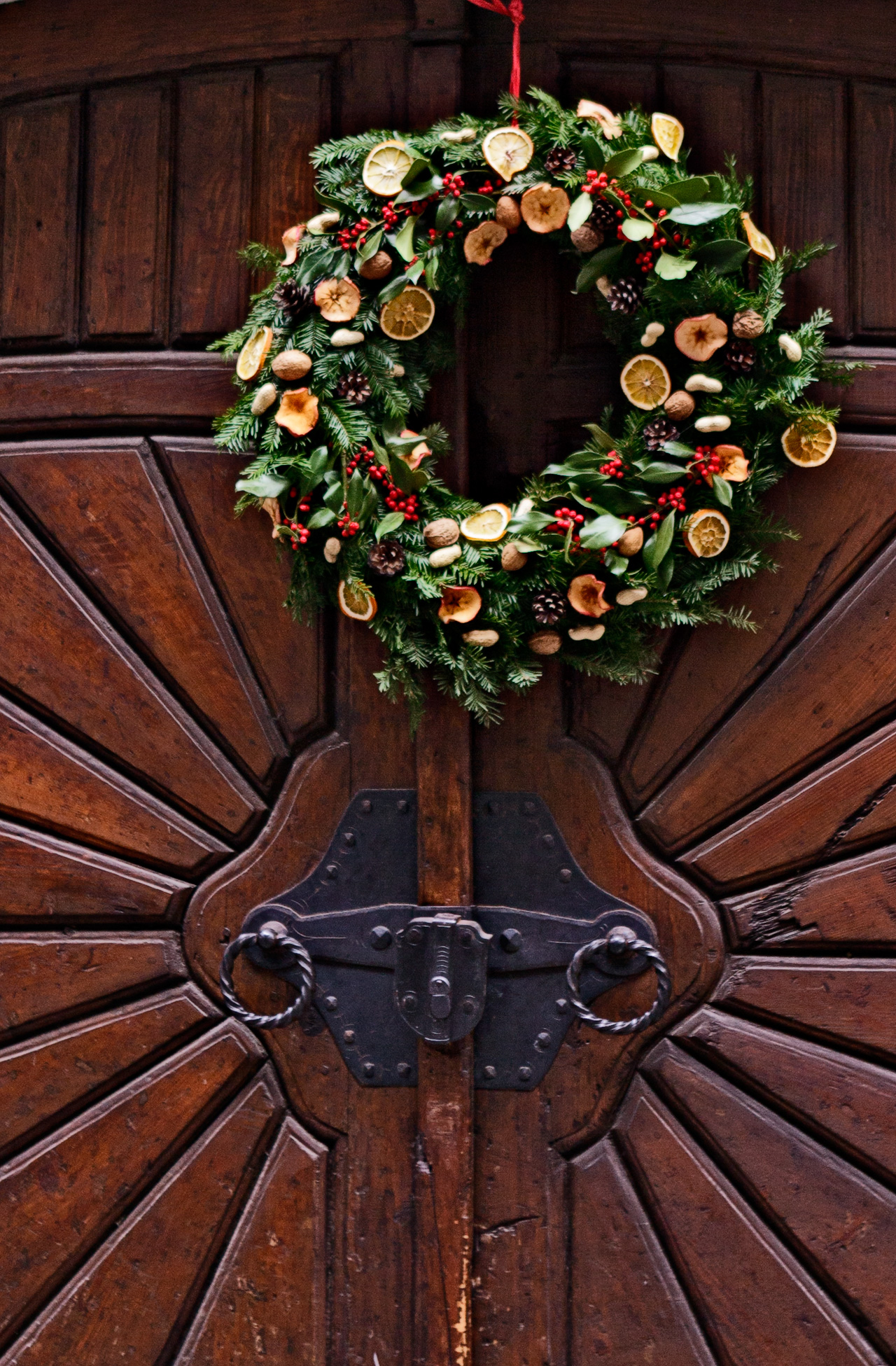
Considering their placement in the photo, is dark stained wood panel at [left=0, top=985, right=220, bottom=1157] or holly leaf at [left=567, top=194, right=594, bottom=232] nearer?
holly leaf at [left=567, top=194, right=594, bottom=232]

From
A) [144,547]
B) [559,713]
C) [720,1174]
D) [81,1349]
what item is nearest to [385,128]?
[144,547]

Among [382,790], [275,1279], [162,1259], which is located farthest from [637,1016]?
[162,1259]

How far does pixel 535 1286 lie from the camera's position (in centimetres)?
126

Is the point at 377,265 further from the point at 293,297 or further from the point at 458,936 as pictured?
the point at 458,936

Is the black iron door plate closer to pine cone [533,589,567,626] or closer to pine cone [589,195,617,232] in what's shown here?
pine cone [533,589,567,626]

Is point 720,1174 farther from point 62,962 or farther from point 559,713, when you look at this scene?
point 62,962

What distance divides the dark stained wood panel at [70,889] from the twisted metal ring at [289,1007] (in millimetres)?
106

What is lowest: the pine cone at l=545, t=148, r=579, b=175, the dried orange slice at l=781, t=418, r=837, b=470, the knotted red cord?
the dried orange slice at l=781, t=418, r=837, b=470

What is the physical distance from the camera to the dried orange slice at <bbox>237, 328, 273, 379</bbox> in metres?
1.17

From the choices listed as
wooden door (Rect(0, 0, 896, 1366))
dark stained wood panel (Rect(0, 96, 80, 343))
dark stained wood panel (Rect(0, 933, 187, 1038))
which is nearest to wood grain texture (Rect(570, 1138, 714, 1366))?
wooden door (Rect(0, 0, 896, 1366))

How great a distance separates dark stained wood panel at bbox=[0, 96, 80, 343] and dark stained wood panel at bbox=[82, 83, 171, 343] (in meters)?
0.02

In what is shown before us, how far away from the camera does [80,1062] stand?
1290 millimetres

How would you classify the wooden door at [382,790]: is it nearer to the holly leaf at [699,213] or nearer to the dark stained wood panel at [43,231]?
the dark stained wood panel at [43,231]

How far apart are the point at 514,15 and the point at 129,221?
50 cm
